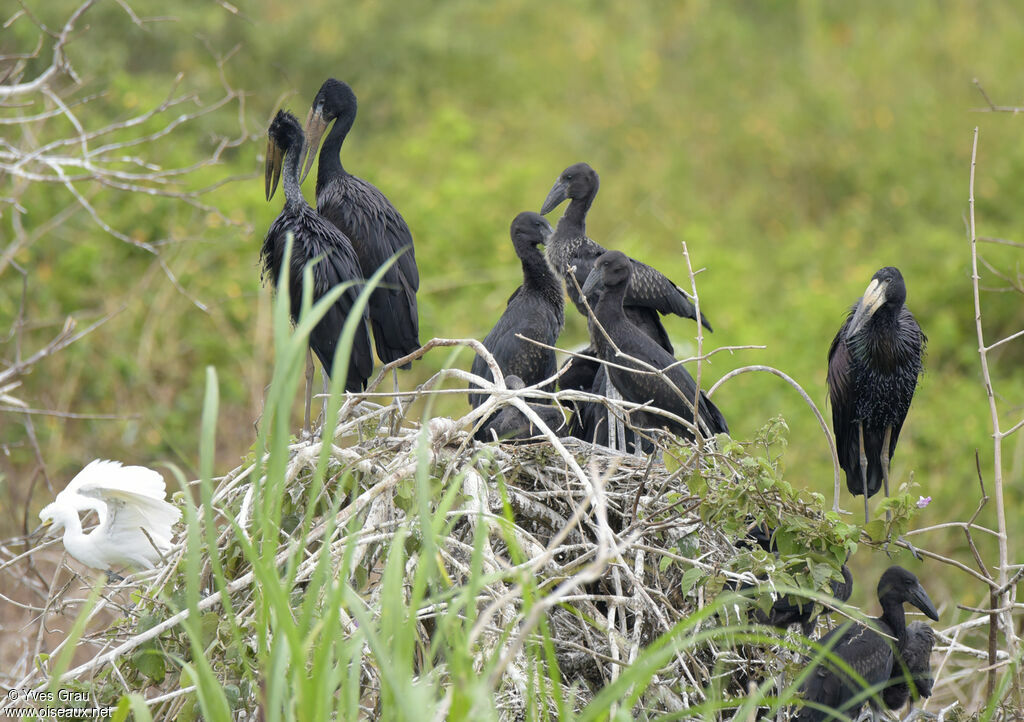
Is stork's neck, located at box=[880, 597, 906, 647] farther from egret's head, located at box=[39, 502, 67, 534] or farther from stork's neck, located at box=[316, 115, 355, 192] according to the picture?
stork's neck, located at box=[316, 115, 355, 192]

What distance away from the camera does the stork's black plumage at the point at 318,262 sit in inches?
164

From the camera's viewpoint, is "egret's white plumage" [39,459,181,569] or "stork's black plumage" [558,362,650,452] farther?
"stork's black plumage" [558,362,650,452]

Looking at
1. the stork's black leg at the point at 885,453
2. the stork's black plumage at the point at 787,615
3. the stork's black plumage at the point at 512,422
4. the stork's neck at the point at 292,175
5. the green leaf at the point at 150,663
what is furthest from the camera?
the stork's black leg at the point at 885,453

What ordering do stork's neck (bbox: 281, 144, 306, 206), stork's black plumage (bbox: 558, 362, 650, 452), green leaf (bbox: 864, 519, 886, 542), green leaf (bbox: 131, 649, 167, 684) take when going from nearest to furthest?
1. green leaf (bbox: 131, 649, 167, 684)
2. green leaf (bbox: 864, 519, 886, 542)
3. stork's neck (bbox: 281, 144, 306, 206)
4. stork's black plumage (bbox: 558, 362, 650, 452)

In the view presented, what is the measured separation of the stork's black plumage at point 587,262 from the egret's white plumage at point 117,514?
1982 mm

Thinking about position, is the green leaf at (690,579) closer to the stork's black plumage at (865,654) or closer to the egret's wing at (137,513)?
the stork's black plumage at (865,654)

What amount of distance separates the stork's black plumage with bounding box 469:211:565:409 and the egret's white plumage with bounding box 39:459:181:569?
4.58 ft

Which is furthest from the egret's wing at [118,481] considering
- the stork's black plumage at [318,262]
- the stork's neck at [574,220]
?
the stork's neck at [574,220]

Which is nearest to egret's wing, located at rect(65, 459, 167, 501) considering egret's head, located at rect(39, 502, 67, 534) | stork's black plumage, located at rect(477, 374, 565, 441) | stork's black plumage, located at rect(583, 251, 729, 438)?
egret's head, located at rect(39, 502, 67, 534)

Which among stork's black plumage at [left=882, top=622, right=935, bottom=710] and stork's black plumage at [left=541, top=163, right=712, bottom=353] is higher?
stork's black plumage at [left=541, top=163, right=712, bottom=353]

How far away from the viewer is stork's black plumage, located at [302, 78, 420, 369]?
4.55m

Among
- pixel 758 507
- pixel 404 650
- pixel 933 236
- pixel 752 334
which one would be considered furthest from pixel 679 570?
pixel 933 236

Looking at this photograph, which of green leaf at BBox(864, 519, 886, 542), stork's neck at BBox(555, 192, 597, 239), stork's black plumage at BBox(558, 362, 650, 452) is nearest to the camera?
green leaf at BBox(864, 519, 886, 542)

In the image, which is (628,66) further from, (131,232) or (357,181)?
A: (357,181)
